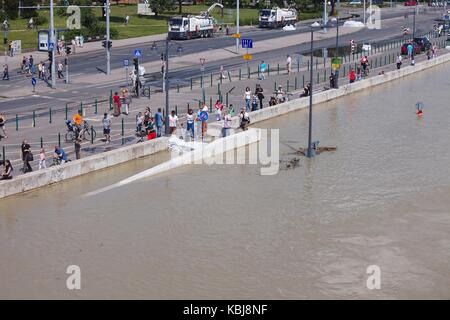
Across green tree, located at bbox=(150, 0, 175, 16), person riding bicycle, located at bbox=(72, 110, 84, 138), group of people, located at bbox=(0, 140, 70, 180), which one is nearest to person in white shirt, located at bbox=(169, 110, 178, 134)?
person riding bicycle, located at bbox=(72, 110, 84, 138)

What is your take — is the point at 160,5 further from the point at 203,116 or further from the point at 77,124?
the point at 77,124

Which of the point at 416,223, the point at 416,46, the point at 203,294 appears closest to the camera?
the point at 203,294

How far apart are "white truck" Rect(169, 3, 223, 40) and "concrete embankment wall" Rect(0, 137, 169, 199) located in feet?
153

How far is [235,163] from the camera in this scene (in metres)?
35.6

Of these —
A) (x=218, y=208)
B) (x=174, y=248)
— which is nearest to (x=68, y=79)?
(x=218, y=208)

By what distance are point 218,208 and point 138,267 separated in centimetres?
625

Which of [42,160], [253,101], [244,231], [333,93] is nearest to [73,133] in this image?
[42,160]

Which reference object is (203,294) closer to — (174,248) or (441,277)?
(174,248)

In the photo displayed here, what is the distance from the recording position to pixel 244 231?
86.2ft

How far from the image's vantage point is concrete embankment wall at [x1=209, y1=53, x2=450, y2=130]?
44966 millimetres

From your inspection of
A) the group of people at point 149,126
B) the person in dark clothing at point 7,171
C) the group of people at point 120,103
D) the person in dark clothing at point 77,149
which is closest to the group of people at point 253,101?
the group of people at point 120,103

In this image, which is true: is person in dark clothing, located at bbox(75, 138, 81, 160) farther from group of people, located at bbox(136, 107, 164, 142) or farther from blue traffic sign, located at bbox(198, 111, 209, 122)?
blue traffic sign, located at bbox(198, 111, 209, 122)

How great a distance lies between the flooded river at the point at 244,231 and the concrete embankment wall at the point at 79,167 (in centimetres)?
41

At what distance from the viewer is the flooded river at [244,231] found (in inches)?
866
